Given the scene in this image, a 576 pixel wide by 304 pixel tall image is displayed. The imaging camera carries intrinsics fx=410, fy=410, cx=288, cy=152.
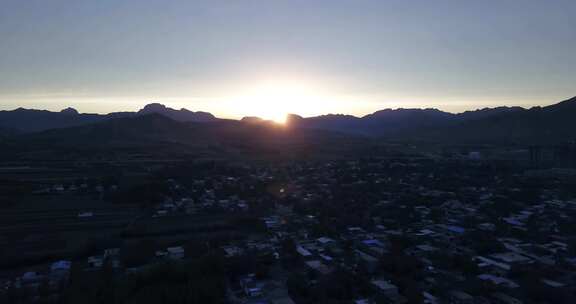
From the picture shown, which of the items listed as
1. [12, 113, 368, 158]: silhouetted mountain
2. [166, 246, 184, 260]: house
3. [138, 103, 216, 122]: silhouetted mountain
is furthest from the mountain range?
[166, 246, 184, 260]: house

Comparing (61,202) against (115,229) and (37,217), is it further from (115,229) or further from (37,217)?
(115,229)

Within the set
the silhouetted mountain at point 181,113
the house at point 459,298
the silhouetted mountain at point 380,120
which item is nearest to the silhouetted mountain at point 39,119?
the silhouetted mountain at point 181,113

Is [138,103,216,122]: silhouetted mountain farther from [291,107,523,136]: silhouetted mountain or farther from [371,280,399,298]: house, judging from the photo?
[371,280,399,298]: house

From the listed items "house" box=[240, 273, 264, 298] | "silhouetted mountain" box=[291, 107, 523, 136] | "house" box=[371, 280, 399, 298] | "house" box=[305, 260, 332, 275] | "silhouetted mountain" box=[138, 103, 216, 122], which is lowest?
"house" box=[240, 273, 264, 298]

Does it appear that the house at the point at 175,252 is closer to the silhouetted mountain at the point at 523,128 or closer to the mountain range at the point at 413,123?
the silhouetted mountain at the point at 523,128

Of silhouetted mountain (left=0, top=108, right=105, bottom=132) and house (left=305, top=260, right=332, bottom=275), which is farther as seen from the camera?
silhouetted mountain (left=0, top=108, right=105, bottom=132)

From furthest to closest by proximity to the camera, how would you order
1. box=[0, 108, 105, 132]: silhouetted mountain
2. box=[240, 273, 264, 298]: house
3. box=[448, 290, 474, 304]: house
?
1. box=[0, 108, 105, 132]: silhouetted mountain
2. box=[240, 273, 264, 298]: house
3. box=[448, 290, 474, 304]: house

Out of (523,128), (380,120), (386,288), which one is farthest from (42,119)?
(386,288)
